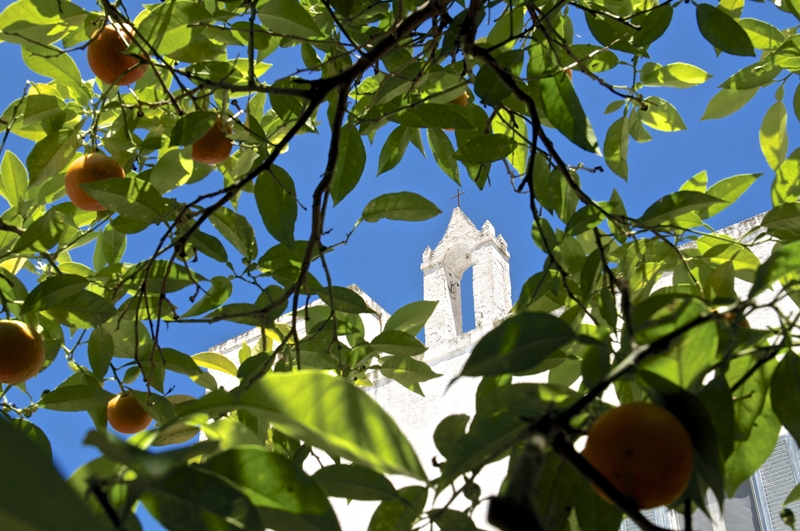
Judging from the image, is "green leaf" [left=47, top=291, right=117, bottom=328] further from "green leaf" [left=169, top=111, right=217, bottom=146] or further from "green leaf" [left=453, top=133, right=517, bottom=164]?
"green leaf" [left=453, top=133, right=517, bottom=164]

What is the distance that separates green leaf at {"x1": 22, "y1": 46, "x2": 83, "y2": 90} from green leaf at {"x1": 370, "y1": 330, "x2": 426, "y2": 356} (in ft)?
2.28

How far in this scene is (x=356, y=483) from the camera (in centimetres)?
59

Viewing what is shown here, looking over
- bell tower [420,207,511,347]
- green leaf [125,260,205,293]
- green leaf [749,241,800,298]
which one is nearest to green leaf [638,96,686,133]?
green leaf [125,260,205,293]

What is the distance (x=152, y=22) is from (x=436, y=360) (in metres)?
6.24

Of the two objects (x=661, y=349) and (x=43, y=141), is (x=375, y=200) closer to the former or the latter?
(x=43, y=141)

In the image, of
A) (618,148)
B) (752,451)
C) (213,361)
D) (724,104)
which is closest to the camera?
(752,451)

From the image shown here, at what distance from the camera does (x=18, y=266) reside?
1.53 m

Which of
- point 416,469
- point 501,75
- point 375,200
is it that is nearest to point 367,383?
point 375,200

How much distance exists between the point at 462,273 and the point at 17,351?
27.4 ft

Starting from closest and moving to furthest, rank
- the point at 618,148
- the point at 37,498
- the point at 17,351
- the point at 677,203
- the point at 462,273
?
the point at 37,498 < the point at 677,203 < the point at 17,351 < the point at 618,148 < the point at 462,273

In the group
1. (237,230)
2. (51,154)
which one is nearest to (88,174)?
(51,154)

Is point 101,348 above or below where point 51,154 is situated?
below

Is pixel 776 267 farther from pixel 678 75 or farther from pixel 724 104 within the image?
pixel 724 104

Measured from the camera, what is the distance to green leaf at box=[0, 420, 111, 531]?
266 mm
